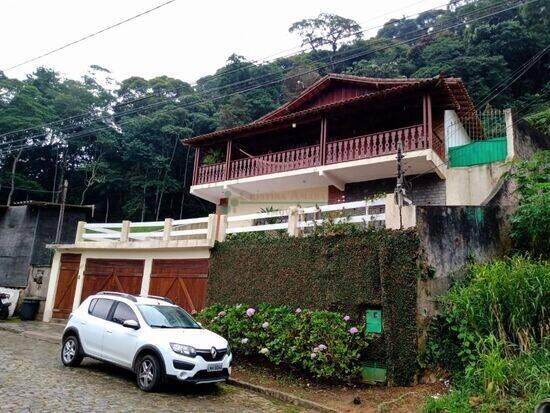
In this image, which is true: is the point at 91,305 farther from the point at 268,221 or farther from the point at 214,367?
the point at 268,221

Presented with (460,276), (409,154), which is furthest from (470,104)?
(460,276)

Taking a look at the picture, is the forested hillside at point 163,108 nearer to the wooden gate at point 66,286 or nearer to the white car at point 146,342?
the wooden gate at point 66,286

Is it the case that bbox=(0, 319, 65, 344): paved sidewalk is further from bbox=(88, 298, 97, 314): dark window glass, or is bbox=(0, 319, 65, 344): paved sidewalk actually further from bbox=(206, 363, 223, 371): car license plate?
bbox=(206, 363, 223, 371): car license plate

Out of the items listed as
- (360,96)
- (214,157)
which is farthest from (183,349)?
(214,157)

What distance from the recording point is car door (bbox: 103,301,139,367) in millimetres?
7234

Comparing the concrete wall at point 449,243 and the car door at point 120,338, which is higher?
the concrete wall at point 449,243

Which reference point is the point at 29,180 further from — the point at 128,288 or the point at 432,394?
the point at 432,394

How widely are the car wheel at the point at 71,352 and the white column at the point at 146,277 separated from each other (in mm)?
4829

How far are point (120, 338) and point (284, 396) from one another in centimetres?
305

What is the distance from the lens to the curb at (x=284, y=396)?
267 inches

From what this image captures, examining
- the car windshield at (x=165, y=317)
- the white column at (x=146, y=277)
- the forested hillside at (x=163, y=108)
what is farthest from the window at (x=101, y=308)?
the forested hillside at (x=163, y=108)

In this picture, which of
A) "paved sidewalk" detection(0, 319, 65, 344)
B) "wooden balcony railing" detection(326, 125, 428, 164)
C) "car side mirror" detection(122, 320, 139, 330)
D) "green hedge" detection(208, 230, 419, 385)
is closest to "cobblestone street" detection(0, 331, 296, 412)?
"car side mirror" detection(122, 320, 139, 330)

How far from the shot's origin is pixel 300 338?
8.16 meters

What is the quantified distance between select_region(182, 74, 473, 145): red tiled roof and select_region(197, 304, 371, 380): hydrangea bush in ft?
28.6
